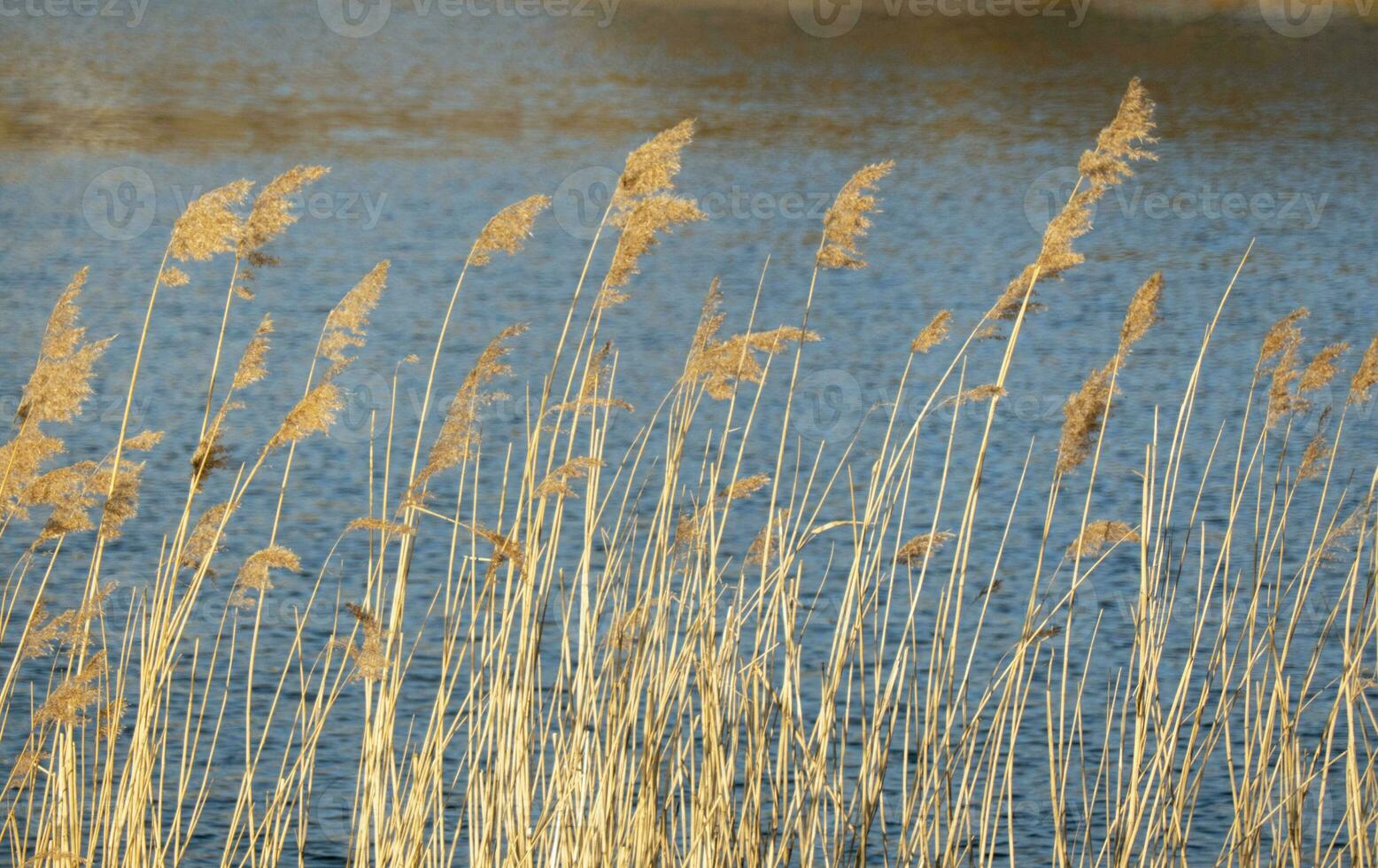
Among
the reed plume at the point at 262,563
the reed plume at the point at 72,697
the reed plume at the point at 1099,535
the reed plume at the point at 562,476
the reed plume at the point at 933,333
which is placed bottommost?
the reed plume at the point at 72,697

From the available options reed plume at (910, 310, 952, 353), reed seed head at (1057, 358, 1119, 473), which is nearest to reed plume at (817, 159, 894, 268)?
reed plume at (910, 310, 952, 353)

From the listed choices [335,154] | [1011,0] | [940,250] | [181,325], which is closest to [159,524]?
[181,325]

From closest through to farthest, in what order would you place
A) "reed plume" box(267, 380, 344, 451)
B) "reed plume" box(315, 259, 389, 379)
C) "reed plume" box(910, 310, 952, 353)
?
"reed plume" box(267, 380, 344, 451) → "reed plume" box(315, 259, 389, 379) → "reed plume" box(910, 310, 952, 353)

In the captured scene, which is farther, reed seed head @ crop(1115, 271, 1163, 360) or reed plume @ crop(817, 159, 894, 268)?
reed plume @ crop(817, 159, 894, 268)

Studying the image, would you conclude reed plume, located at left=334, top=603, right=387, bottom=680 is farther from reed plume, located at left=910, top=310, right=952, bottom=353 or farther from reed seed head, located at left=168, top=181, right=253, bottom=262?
reed plume, located at left=910, top=310, right=952, bottom=353

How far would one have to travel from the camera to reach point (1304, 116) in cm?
1448

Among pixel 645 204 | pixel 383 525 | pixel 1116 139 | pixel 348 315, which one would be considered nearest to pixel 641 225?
pixel 645 204

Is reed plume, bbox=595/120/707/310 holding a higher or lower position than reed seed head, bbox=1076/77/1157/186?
lower

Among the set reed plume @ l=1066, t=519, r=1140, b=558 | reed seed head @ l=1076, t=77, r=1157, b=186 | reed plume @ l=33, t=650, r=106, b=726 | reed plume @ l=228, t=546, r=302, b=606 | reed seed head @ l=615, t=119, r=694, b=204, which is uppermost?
reed seed head @ l=1076, t=77, r=1157, b=186

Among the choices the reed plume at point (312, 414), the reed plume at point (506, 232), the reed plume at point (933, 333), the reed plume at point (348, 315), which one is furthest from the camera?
the reed plume at point (933, 333)

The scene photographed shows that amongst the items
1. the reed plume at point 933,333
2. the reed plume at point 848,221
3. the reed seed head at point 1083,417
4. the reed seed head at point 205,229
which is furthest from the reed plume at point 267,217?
the reed seed head at point 1083,417

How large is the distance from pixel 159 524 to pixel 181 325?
2600 millimetres

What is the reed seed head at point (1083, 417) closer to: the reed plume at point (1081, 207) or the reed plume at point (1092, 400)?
the reed plume at point (1092, 400)

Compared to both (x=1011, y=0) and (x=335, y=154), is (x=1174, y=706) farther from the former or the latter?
(x=1011, y=0)
